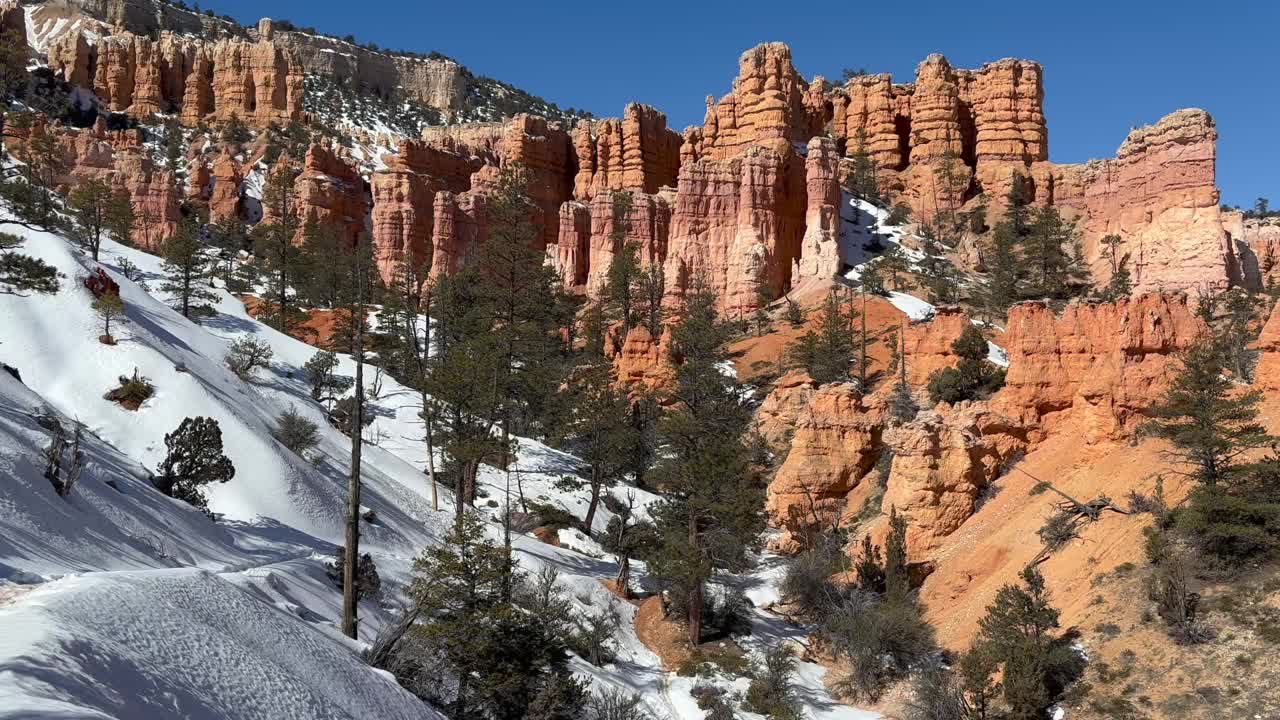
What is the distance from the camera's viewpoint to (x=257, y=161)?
300 feet

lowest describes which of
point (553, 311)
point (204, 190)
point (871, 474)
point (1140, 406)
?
point (871, 474)

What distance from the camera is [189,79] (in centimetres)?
10662

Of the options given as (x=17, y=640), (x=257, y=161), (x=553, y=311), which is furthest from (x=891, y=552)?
(x=257, y=161)

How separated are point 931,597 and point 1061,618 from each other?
487cm

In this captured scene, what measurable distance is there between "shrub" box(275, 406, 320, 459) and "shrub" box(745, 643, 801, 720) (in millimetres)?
15359

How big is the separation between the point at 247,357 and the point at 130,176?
1690 inches

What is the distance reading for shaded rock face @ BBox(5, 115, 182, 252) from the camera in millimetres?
72375

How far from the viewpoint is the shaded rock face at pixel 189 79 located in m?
105

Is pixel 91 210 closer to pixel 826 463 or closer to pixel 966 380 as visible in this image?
pixel 826 463

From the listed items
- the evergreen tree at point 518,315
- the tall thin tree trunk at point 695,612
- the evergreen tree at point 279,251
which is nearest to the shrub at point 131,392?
the evergreen tree at point 518,315

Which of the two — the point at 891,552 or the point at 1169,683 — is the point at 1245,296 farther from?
the point at 1169,683

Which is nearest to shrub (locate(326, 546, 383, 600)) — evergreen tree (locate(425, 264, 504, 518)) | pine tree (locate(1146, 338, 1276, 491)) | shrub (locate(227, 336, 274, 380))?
evergreen tree (locate(425, 264, 504, 518))

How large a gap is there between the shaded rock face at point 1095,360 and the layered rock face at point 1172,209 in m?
28.2

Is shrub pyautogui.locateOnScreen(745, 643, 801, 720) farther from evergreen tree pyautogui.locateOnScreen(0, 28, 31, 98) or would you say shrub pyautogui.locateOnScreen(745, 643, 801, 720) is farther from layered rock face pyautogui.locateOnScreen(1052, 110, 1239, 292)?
layered rock face pyautogui.locateOnScreen(1052, 110, 1239, 292)
